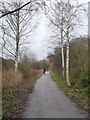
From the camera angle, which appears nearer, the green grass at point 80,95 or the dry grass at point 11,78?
the green grass at point 80,95

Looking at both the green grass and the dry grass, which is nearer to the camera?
the green grass

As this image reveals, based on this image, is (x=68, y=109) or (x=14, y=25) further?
(x=14, y=25)

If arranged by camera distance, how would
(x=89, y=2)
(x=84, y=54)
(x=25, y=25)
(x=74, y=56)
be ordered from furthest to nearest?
1. (x=74, y=56)
2. (x=25, y=25)
3. (x=84, y=54)
4. (x=89, y=2)

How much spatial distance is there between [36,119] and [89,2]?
566 inches

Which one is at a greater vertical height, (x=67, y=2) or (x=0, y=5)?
(x=67, y=2)

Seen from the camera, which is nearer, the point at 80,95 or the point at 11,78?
the point at 80,95

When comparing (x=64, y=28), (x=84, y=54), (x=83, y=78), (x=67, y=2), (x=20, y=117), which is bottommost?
(x=20, y=117)

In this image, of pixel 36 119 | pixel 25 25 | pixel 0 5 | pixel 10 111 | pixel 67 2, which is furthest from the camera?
pixel 25 25

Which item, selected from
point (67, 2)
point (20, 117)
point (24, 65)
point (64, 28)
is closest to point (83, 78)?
point (64, 28)

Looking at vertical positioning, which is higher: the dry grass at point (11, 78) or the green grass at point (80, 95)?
the dry grass at point (11, 78)

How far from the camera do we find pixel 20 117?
1185 centimetres

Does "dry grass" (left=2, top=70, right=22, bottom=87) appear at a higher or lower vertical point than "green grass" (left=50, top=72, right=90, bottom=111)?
higher

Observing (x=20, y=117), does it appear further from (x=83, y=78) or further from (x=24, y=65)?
(x=24, y=65)

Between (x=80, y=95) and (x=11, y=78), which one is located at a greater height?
(x=11, y=78)
